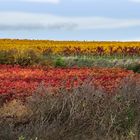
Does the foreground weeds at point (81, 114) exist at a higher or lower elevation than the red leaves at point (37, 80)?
higher

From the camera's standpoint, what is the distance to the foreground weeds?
39.2 ft

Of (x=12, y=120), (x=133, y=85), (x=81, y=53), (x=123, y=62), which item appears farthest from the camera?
(x=81, y=53)

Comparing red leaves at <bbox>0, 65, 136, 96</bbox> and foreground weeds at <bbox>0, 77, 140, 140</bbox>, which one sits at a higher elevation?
foreground weeds at <bbox>0, 77, 140, 140</bbox>

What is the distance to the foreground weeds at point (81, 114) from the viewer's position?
12.0m

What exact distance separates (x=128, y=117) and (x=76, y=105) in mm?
1173

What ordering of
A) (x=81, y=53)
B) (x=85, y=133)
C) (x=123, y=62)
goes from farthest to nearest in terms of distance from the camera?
(x=81, y=53), (x=123, y=62), (x=85, y=133)

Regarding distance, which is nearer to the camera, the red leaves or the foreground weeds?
the foreground weeds

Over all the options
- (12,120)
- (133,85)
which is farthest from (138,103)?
(12,120)

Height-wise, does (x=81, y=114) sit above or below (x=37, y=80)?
above

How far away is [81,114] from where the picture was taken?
498 inches

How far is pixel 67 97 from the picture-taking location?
12.9 metres

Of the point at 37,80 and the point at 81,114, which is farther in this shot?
the point at 37,80

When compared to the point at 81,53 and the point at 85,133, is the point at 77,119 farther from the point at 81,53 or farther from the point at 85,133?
the point at 81,53

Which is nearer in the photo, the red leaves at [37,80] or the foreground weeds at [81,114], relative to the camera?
the foreground weeds at [81,114]
